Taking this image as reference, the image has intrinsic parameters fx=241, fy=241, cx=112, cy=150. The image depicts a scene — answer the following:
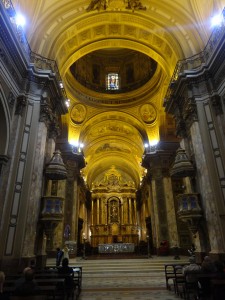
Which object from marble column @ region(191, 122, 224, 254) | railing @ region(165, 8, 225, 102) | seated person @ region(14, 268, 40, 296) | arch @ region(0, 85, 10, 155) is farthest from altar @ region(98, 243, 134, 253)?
seated person @ region(14, 268, 40, 296)

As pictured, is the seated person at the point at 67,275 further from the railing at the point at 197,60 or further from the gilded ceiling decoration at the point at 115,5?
the gilded ceiling decoration at the point at 115,5

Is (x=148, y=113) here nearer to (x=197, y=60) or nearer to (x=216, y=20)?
(x=197, y=60)

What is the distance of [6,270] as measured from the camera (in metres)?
7.02

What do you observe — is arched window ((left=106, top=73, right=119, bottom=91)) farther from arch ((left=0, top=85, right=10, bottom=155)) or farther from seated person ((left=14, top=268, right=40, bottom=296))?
seated person ((left=14, top=268, right=40, bottom=296))

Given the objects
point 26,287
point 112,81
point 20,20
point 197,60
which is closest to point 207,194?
point 197,60

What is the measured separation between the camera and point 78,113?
758 inches

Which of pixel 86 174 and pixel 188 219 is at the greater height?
pixel 86 174

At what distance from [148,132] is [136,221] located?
14.8 m

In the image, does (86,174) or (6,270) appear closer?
(6,270)

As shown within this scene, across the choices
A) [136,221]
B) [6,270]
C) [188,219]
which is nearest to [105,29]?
[188,219]

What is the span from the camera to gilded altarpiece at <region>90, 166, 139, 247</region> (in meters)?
28.2

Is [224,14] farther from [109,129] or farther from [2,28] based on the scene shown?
[109,129]

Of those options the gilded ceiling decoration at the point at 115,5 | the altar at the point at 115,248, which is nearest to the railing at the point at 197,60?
the gilded ceiling decoration at the point at 115,5

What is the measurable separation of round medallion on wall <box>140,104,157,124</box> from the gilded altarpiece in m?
13.9
